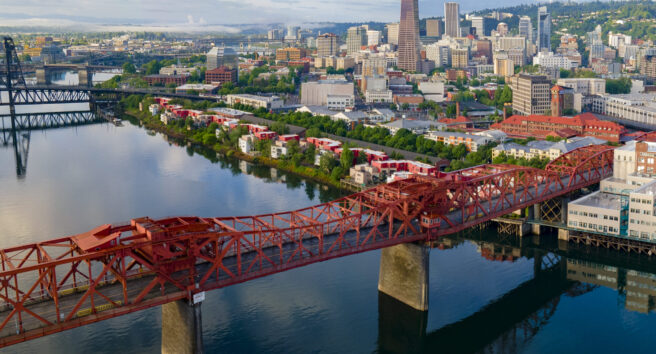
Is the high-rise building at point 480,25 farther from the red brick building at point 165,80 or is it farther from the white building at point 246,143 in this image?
the white building at point 246,143

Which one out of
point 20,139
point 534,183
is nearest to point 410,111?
point 20,139

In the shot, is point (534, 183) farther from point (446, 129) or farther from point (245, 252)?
point (446, 129)

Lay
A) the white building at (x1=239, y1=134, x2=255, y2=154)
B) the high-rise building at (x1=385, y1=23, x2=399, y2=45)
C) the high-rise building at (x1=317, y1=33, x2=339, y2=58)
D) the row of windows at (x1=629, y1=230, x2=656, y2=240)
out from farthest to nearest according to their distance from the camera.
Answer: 1. the high-rise building at (x1=385, y1=23, x2=399, y2=45)
2. the high-rise building at (x1=317, y1=33, x2=339, y2=58)
3. the white building at (x1=239, y1=134, x2=255, y2=154)
4. the row of windows at (x1=629, y1=230, x2=656, y2=240)

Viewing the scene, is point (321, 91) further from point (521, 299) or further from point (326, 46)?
point (326, 46)

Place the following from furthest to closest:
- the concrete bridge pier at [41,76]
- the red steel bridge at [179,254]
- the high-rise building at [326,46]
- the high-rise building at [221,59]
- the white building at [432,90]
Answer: the high-rise building at [326,46]
the concrete bridge pier at [41,76]
the high-rise building at [221,59]
the white building at [432,90]
the red steel bridge at [179,254]

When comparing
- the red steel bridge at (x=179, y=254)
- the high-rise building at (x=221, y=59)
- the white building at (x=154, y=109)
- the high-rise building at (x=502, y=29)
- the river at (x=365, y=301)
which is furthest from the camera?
the high-rise building at (x=502, y=29)

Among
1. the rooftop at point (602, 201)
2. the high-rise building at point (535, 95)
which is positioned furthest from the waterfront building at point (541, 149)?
the high-rise building at point (535, 95)

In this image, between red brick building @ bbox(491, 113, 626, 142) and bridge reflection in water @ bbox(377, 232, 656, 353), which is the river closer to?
bridge reflection in water @ bbox(377, 232, 656, 353)

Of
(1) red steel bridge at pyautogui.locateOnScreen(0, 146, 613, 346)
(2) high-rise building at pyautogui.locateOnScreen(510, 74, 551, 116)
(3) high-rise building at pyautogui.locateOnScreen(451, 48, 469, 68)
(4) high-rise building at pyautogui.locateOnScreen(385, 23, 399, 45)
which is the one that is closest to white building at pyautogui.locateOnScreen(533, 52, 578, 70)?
(3) high-rise building at pyautogui.locateOnScreen(451, 48, 469, 68)
